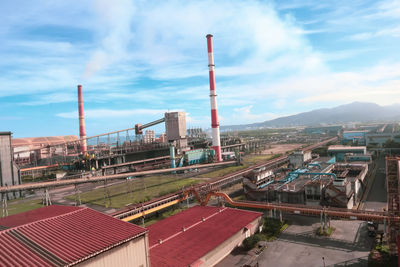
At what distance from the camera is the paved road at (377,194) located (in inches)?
990

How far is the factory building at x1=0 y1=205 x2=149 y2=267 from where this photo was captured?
9.66 m

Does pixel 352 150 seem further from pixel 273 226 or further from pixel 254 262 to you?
pixel 254 262

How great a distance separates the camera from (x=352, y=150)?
5406 centimetres

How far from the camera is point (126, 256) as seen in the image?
1135 cm

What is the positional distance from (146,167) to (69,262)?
46.5 m

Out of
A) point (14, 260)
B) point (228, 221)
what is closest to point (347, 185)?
point (228, 221)

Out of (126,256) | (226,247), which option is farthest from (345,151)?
(126,256)

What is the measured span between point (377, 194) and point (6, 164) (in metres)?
52.9

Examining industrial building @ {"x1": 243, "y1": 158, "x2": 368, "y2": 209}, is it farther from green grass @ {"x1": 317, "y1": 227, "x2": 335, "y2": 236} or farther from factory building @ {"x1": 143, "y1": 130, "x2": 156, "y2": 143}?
factory building @ {"x1": 143, "y1": 130, "x2": 156, "y2": 143}

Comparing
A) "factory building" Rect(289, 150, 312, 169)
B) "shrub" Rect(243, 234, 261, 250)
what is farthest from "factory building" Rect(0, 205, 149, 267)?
"factory building" Rect(289, 150, 312, 169)

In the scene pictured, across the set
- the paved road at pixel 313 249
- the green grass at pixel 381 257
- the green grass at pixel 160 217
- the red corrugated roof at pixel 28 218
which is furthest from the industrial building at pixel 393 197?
the red corrugated roof at pixel 28 218

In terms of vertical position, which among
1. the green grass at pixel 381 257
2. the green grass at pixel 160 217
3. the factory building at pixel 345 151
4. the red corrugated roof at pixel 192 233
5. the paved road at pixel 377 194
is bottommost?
the paved road at pixel 377 194

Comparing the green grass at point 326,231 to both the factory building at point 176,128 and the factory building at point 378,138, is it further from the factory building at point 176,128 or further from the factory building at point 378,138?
the factory building at point 378,138

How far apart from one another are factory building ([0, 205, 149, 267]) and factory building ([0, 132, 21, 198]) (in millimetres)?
34783
